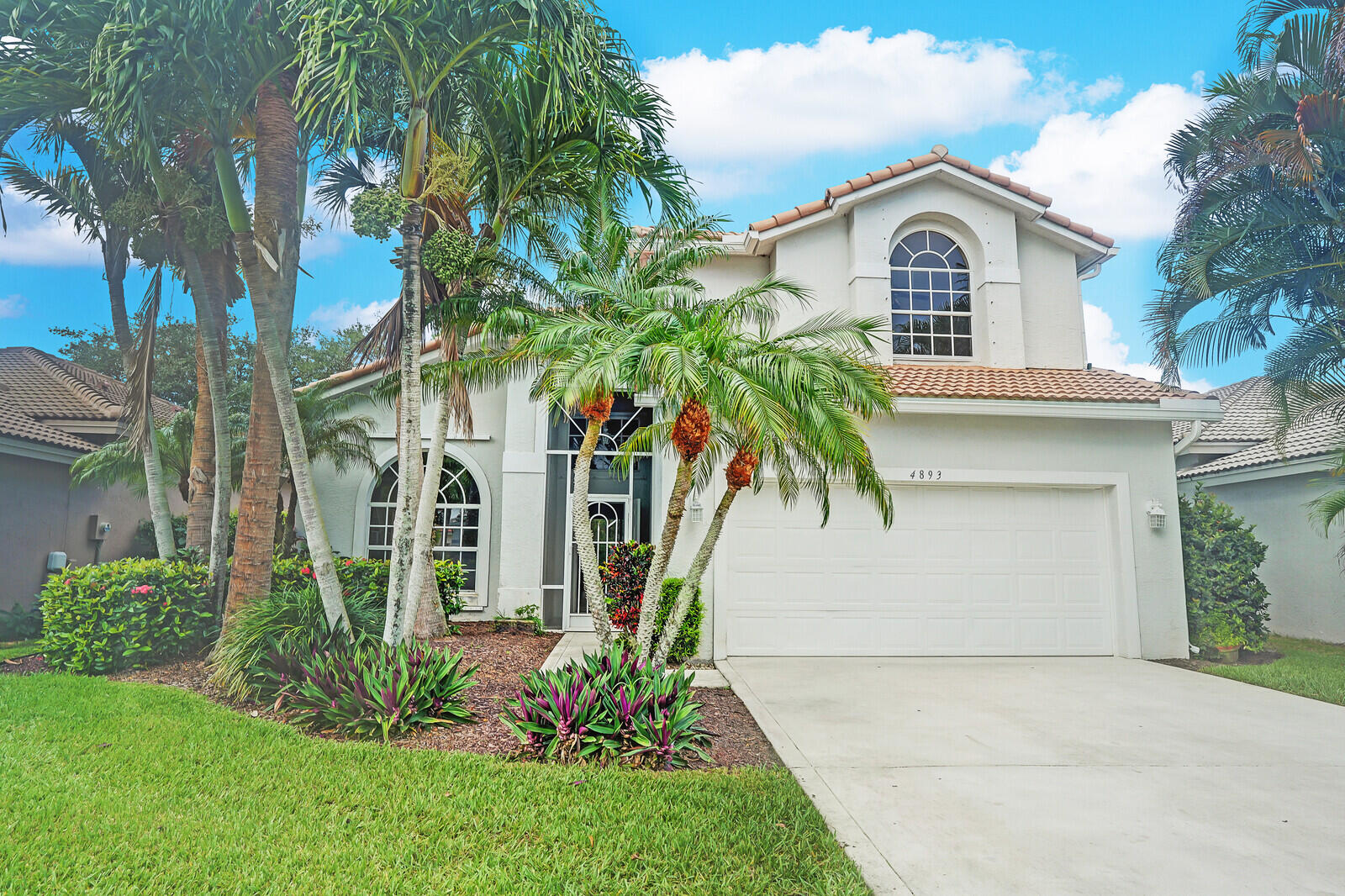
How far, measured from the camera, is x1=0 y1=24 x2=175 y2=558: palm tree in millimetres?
7371

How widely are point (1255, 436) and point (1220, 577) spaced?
22.8 feet

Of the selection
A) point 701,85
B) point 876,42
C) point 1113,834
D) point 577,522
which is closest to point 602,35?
point 577,522

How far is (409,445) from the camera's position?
7184mm

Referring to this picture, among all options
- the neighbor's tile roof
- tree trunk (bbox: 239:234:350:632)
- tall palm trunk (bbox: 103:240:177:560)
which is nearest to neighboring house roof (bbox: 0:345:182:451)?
tall palm trunk (bbox: 103:240:177:560)

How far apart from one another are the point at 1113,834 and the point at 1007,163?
61.1 ft

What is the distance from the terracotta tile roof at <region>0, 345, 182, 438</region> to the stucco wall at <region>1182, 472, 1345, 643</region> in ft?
66.5

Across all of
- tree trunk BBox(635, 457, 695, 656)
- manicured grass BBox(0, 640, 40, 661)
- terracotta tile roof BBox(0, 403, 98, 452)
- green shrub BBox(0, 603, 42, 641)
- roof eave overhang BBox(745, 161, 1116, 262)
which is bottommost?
manicured grass BBox(0, 640, 40, 661)

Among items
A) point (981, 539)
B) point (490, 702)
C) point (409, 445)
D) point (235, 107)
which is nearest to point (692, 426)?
point (409, 445)

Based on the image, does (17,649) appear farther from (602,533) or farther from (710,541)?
(710,541)

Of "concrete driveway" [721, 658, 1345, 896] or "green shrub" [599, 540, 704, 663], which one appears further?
"green shrub" [599, 540, 704, 663]

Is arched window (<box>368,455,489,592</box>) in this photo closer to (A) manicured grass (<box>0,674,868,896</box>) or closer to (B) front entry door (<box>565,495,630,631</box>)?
(B) front entry door (<box>565,495,630,631</box>)

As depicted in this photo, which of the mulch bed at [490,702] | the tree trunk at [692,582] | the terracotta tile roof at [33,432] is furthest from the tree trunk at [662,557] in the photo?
the terracotta tile roof at [33,432]

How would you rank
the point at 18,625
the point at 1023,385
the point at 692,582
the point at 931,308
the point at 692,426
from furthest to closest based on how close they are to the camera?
the point at 931,308 → the point at 18,625 → the point at 1023,385 → the point at 692,582 → the point at 692,426

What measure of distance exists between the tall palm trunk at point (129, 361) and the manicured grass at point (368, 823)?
4.05 meters
